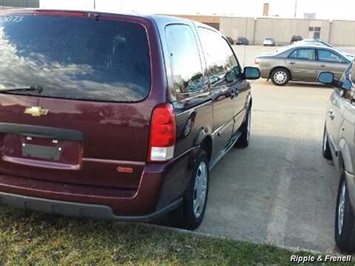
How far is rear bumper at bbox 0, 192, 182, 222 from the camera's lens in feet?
11.5

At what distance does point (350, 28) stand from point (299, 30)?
7.37m

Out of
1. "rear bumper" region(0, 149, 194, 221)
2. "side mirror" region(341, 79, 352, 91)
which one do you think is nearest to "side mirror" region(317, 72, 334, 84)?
"side mirror" region(341, 79, 352, 91)

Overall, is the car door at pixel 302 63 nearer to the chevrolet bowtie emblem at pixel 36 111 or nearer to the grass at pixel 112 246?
the grass at pixel 112 246

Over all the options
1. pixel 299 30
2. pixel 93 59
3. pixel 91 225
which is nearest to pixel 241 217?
pixel 91 225

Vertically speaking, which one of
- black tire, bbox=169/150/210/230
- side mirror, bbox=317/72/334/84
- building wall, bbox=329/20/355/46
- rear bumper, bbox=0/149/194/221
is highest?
side mirror, bbox=317/72/334/84

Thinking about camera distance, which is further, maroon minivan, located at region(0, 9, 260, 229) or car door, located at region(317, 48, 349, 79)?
car door, located at region(317, 48, 349, 79)

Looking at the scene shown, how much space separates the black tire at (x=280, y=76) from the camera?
17.6 meters

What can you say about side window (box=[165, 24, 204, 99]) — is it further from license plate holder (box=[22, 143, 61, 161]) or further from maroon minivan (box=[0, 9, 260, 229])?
license plate holder (box=[22, 143, 61, 161])

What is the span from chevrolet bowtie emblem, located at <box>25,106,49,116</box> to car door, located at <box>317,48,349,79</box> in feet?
49.1

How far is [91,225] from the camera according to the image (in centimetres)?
411

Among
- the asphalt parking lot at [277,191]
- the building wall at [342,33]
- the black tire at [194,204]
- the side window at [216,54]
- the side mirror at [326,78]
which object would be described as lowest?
the building wall at [342,33]

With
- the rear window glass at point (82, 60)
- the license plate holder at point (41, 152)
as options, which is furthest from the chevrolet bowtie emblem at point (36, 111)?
the license plate holder at point (41, 152)

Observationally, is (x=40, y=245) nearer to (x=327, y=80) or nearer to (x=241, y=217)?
(x=241, y=217)

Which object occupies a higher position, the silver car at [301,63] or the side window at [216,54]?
the side window at [216,54]
